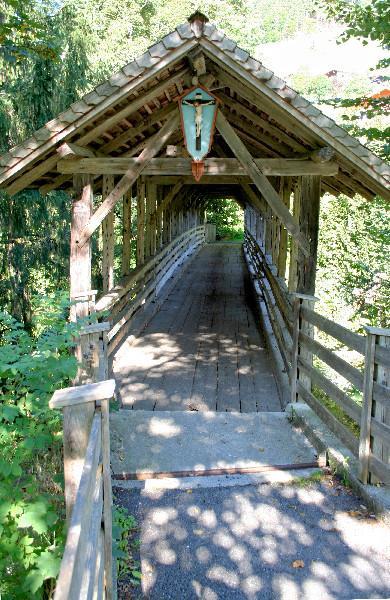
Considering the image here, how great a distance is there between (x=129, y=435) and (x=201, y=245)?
901 inches

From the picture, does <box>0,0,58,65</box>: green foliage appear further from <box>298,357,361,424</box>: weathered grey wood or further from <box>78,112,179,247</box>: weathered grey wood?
<box>298,357,361,424</box>: weathered grey wood

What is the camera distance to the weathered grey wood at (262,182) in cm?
609

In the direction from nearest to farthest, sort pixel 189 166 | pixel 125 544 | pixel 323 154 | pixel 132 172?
pixel 125 544, pixel 323 154, pixel 132 172, pixel 189 166

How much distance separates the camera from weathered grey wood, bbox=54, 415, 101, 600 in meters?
1.23

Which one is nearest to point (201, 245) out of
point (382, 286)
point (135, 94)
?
point (382, 286)

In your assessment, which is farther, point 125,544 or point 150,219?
point 150,219

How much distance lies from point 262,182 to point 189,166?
105cm

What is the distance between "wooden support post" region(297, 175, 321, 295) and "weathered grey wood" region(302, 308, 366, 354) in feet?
3.03

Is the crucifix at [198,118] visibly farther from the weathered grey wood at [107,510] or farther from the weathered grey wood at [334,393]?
the weathered grey wood at [107,510]

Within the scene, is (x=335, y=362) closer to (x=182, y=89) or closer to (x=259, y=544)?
(x=259, y=544)

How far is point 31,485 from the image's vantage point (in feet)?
9.07

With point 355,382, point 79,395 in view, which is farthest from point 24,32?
point 79,395

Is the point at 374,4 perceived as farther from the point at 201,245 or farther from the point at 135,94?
the point at 201,245

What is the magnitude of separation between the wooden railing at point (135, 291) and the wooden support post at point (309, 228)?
2490mm
